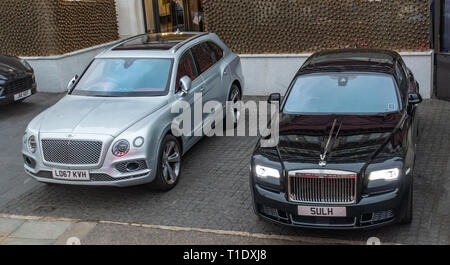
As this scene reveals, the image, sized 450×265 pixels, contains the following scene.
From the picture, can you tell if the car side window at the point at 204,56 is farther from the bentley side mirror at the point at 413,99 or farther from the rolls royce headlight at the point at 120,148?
the bentley side mirror at the point at 413,99

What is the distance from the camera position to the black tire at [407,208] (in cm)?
559

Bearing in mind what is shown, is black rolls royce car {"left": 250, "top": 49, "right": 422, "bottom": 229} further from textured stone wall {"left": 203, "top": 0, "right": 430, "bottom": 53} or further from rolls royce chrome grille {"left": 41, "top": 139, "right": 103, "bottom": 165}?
textured stone wall {"left": 203, "top": 0, "right": 430, "bottom": 53}

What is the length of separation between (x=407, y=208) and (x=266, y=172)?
1532mm

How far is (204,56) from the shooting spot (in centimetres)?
930

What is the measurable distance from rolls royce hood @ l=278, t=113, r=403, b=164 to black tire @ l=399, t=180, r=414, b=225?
0.55m

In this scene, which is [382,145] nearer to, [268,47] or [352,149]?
[352,149]

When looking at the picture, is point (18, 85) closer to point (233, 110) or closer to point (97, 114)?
point (233, 110)

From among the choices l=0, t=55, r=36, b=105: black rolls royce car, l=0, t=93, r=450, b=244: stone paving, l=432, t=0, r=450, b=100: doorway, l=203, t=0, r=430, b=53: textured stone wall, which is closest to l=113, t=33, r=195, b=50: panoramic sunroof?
l=0, t=93, r=450, b=244: stone paving

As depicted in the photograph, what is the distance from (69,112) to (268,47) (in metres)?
6.01

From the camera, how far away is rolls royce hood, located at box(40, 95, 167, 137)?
697cm

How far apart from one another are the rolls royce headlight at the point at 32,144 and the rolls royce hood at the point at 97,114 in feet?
0.61

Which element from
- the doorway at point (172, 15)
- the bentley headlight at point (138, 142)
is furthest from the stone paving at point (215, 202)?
the doorway at point (172, 15)

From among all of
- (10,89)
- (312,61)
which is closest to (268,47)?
(312,61)

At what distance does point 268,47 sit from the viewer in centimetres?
1238
